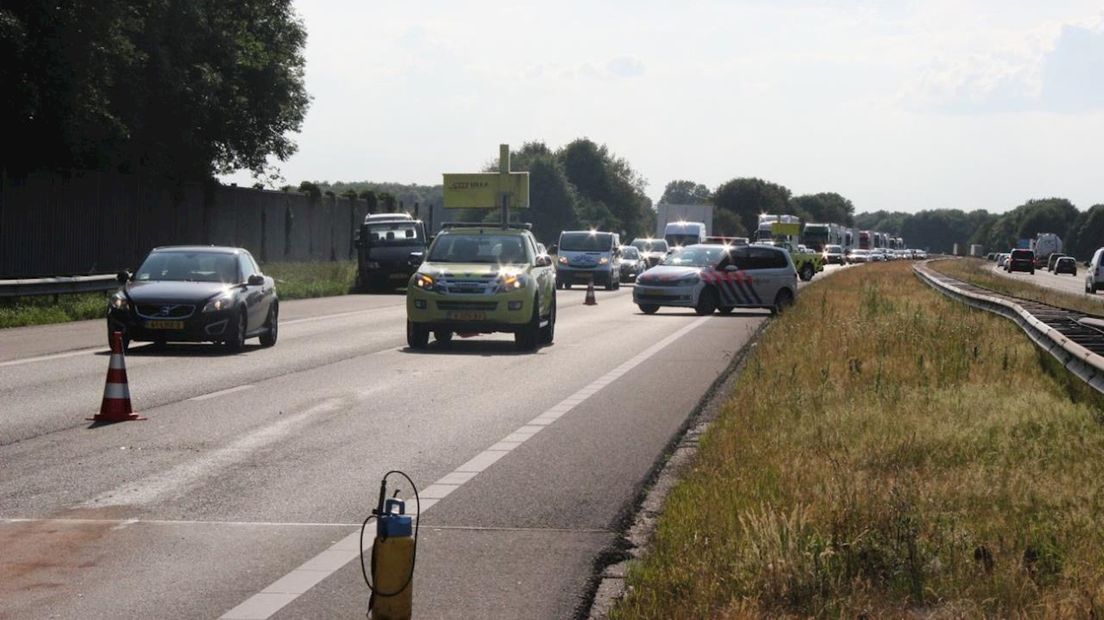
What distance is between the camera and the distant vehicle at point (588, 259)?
174 feet

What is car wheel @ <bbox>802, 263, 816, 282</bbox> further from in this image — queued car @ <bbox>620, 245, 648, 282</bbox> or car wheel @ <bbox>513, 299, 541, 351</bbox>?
car wheel @ <bbox>513, 299, 541, 351</bbox>

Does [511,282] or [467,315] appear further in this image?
[511,282]

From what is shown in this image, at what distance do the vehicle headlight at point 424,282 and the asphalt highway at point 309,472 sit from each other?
1.46 m

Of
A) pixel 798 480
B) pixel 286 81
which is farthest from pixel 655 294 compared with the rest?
pixel 798 480

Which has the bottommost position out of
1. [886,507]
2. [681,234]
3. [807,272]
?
[807,272]

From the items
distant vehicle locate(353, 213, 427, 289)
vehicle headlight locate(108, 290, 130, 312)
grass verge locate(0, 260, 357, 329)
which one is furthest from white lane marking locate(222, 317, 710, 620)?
distant vehicle locate(353, 213, 427, 289)

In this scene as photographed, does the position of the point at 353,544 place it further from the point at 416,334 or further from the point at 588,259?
the point at 588,259

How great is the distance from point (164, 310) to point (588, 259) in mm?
32580

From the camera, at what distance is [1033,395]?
14.3m

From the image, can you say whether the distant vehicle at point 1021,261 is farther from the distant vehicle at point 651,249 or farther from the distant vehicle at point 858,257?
the distant vehicle at point 651,249

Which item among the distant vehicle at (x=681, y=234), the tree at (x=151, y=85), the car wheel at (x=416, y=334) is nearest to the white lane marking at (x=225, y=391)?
the car wheel at (x=416, y=334)

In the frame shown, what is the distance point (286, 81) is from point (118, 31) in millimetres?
12629

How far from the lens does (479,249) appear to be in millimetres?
24422

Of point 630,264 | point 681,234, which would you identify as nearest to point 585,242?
point 630,264
